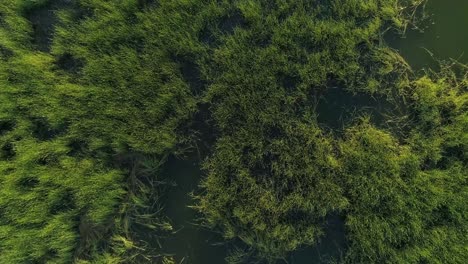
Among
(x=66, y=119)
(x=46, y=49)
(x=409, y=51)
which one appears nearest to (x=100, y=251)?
(x=66, y=119)

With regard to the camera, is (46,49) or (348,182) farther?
(46,49)

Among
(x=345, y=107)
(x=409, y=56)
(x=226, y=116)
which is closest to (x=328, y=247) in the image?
(x=345, y=107)

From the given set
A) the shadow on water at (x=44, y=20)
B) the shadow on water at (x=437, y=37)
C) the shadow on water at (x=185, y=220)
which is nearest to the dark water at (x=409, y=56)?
the shadow on water at (x=437, y=37)

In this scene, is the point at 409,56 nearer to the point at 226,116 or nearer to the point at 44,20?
the point at 226,116

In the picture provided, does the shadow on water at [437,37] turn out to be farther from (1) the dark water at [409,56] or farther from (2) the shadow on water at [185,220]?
(2) the shadow on water at [185,220]

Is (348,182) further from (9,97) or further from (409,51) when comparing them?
(9,97)

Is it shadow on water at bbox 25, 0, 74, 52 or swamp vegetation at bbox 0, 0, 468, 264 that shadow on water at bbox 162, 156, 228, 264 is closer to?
swamp vegetation at bbox 0, 0, 468, 264
